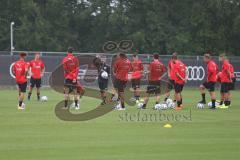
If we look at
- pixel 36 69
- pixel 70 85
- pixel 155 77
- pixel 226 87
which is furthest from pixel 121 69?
pixel 36 69

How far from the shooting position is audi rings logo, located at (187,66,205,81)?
5256 centimetres

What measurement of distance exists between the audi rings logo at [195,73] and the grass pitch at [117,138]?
89.0 ft

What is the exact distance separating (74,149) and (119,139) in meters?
2.20

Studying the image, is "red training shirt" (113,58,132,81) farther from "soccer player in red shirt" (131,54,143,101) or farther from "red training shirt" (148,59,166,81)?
"soccer player in red shirt" (131,54,143,101)

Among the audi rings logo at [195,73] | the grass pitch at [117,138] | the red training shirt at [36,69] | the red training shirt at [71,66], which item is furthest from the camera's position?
the audi rings logo at [195,73]

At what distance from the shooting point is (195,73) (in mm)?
52750

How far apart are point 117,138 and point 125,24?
177ft

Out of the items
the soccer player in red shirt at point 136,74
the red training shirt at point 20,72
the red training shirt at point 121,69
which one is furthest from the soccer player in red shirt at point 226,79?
the red training shirt at point 20,72

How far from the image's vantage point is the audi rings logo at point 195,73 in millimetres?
52562

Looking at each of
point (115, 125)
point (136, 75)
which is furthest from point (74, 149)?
point (136, 75)

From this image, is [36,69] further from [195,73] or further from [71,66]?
[195,73]

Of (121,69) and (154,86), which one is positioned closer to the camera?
(121,69)

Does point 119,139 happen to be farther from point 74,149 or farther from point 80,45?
point 80,45

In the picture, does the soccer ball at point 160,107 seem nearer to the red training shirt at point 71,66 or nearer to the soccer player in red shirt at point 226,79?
the red training shirt at point 71,66
